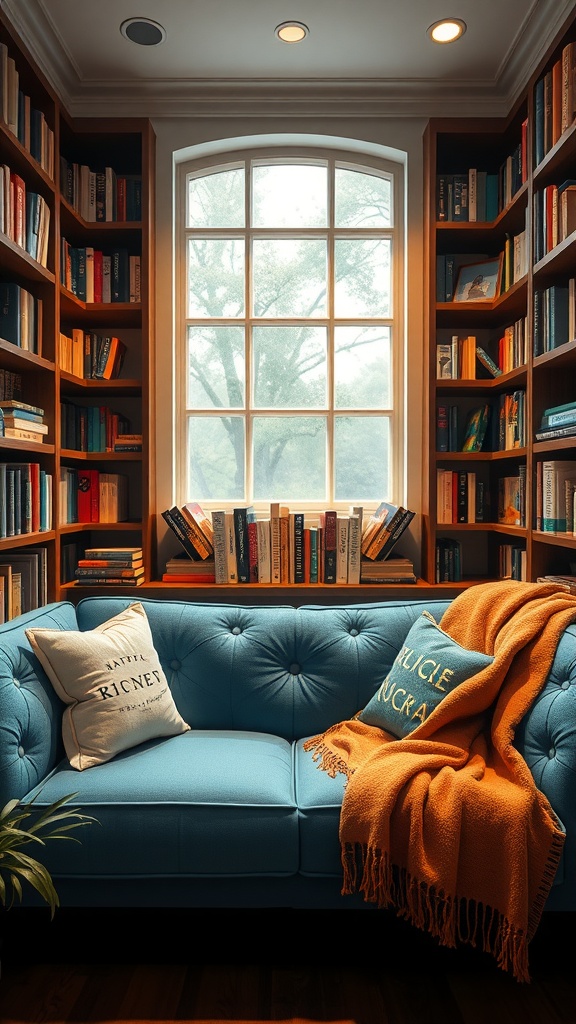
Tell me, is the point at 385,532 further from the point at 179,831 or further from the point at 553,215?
the point at 179,831

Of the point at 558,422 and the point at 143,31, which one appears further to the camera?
the point at 143,31

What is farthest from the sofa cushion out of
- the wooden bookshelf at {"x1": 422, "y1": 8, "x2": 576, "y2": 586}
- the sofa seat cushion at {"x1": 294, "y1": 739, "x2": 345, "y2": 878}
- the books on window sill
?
the wooden bookshelf at {"x1": 422, "y1": 8, "x2": 576, "y2": 586}

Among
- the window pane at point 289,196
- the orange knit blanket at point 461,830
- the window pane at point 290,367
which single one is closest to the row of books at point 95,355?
the window pane at point 290,367

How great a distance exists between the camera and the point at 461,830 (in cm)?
161

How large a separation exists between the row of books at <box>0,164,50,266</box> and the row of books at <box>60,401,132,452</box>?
63cm

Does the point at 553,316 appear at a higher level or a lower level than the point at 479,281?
lower

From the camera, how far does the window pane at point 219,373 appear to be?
3270 mm

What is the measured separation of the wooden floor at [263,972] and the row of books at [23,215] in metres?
2.07

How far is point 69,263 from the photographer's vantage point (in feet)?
10.0

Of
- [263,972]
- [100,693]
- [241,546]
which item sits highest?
[241,546]

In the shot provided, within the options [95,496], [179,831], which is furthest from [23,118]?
[179,831]

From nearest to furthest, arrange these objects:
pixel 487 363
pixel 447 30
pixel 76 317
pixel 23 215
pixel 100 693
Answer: pixel 100 693 < pixel 23 215 < pixel 447 30 < pixel 487 363 < pixel 76 317

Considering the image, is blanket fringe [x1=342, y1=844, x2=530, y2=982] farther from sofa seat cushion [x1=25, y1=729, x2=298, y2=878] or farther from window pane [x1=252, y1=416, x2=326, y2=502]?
window pane [x1=252, y1=416, x2=326, y2=502]

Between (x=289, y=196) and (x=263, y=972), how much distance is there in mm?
2968
